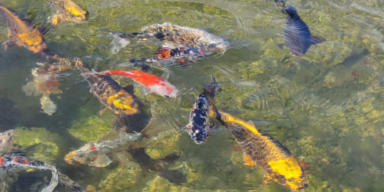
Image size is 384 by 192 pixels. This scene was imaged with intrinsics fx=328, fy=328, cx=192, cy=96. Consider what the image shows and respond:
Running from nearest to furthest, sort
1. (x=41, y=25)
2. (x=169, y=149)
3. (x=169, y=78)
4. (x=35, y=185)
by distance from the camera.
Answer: (x=35, y=185) → (x=169, y=149) → (x=169, y=78) → (x=41, y=25)

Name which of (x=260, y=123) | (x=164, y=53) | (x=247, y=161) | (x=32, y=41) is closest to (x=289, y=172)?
(x=247, y=161)

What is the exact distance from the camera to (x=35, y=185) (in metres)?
4.94

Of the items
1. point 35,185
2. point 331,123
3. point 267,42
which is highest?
point 267,42

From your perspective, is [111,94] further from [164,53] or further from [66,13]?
[66,13]

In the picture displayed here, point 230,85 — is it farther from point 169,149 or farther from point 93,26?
point 93,26

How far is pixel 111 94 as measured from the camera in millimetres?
5594

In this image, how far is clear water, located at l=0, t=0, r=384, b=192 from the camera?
5.17m

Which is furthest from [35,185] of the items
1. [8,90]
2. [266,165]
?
[266,165]

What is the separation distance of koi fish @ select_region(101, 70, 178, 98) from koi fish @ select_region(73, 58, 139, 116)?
272 millimetres

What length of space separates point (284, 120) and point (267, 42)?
6.51 feet

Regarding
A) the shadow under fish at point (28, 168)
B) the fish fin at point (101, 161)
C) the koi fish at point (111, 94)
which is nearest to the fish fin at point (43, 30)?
the koi fish at point (111, 94)

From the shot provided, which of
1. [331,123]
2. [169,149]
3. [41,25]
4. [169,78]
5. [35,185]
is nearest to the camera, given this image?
[35,185]

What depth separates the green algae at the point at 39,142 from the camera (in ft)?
17.4

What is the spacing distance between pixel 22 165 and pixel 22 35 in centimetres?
278
